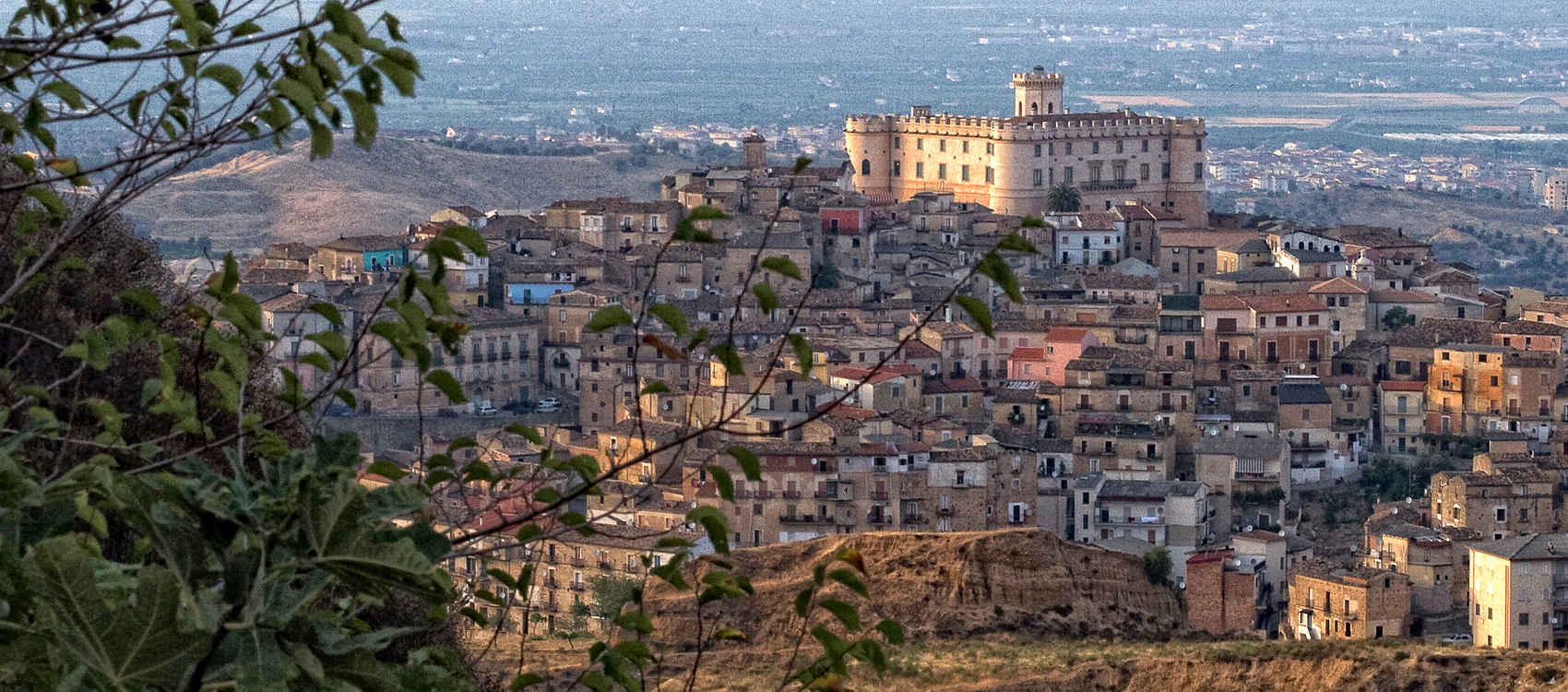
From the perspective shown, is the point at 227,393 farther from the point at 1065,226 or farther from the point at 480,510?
the point at 1065,226

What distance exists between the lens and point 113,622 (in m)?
4.73

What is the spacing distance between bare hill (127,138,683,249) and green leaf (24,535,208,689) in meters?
70.9

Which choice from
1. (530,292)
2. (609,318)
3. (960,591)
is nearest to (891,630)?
(609,318)

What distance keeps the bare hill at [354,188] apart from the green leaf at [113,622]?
7087 cm

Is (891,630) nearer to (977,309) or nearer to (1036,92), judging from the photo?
(977,309)

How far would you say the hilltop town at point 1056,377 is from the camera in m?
32.8

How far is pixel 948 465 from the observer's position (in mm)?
33812

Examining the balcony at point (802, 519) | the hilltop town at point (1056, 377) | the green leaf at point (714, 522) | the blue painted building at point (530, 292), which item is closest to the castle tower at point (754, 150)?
the hilltop town at point (1056, 377)

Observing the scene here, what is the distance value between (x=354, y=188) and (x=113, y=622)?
81.7 m

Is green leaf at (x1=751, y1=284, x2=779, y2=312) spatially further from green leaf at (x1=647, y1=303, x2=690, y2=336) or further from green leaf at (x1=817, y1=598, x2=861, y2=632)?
green leaf at (x1=817, y1=598, x2=861, y2=632)

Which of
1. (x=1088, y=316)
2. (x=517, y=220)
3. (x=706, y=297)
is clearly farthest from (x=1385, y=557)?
(x=517, y=220)

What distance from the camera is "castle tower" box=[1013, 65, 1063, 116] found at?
2421 inches

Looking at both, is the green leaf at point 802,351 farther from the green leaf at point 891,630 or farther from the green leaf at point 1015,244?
the green leaf at point 891,630

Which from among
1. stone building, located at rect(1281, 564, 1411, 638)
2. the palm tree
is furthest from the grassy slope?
stone building, located at rect(1281, 564, 1411, 638)
